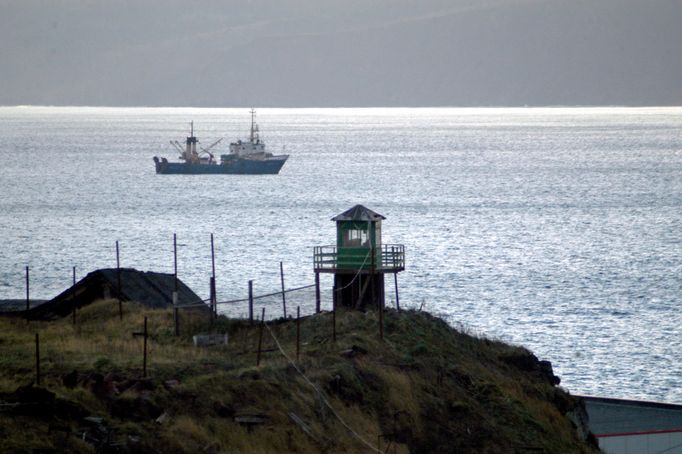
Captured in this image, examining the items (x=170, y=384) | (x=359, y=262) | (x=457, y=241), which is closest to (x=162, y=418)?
(x=170, y=384)

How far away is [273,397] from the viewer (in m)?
28.0

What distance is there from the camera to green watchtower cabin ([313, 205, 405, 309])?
128 ft

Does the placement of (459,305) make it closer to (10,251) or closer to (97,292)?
(97,292)

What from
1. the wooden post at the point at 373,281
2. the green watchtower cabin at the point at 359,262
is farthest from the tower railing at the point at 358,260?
the wooden post at the point at 373,281

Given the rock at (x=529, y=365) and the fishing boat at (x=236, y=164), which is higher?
the fishing boat at (x=236, y=164)

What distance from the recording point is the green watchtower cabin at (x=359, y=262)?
1534 inches

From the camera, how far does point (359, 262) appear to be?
39375 millimetres

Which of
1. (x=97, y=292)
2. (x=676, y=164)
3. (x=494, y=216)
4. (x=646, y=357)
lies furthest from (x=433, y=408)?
(x=676, y=164)

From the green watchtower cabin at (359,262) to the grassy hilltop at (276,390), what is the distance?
6.21ft

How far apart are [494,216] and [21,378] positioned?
90383 mm

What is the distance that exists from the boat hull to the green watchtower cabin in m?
138

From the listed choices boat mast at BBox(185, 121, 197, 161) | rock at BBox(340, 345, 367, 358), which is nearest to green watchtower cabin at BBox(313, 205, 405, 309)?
rock at BBox(340, 345, 367, 358)

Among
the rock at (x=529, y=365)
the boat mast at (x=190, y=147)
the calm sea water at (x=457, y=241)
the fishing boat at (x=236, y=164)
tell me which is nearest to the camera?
the rock at (x=529, y=365)

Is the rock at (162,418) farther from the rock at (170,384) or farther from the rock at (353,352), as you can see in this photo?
the rock at (353,352)
